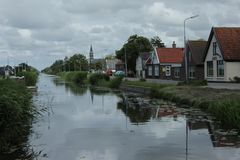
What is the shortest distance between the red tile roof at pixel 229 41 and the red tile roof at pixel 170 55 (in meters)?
28.8

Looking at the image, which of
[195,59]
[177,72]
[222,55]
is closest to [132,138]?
[222,55]

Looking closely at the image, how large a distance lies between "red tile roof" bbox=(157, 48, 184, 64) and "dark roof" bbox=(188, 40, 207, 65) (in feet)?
58.7

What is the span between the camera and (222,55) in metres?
57.7

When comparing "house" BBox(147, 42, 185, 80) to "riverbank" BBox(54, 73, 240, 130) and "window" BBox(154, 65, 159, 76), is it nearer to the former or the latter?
"window" BBox(154, 65, 159, 76)

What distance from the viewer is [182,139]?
20.2 meters

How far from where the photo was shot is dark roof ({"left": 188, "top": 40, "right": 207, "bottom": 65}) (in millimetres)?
68206

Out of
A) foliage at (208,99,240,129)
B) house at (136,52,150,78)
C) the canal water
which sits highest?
house at (136,52,150,78)

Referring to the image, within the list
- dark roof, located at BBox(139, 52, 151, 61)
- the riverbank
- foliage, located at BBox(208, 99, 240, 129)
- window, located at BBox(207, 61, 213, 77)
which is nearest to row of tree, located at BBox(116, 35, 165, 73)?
dark roof, located at BBox(139, 52, 151, 61)

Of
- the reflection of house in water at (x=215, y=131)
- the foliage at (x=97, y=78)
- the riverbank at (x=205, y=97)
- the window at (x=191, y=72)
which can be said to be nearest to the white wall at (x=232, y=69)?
the riverbank at (x=205, y=97)

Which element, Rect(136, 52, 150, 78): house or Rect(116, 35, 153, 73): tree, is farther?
Rect(116, 35, 153, 73): tree

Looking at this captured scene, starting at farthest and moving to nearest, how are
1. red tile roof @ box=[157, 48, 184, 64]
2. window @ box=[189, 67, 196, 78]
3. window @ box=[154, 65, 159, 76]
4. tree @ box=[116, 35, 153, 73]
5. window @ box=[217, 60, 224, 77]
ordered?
tree @ box=[116, 35, 153, 73] < window @ box=[154, 65, 159, 76] < red tile roof @ box=[157, 48, 184, 64] < window @ box=[189, 67, 196, 78] < window @ box=[217, 60, 224, 77]

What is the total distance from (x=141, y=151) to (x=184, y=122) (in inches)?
390

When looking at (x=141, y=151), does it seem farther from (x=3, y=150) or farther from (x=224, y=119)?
(x=224, y=119)

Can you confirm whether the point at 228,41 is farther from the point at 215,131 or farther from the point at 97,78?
the point at 215,131
